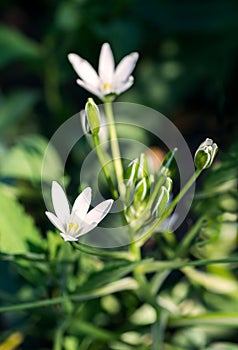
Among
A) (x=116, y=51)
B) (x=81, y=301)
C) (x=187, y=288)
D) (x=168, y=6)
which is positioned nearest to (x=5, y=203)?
(x=81, y=301)

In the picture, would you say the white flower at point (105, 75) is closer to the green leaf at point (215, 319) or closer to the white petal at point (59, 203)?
the white petal at point (59, 203)

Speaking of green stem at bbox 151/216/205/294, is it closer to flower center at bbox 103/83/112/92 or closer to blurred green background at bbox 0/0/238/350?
flower center at bbox 103/83/112/92

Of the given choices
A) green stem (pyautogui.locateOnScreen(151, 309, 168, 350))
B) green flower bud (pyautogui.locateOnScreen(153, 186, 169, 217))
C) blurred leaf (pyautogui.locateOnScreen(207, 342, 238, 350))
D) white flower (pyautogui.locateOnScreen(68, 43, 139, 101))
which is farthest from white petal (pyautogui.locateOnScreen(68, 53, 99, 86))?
blurred leaf (pyautogui.locateOnScreen(207, 342, 238, 350))

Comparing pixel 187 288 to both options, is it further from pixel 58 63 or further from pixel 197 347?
pixel 58 63

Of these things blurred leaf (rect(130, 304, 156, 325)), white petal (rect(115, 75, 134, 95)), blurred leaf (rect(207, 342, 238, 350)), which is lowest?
blurred leaf (rect(207, 342, 238, 350))

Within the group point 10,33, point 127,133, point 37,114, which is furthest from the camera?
point 37,114

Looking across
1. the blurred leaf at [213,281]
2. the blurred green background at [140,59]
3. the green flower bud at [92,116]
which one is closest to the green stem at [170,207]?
the green flower bud at [92,116]
